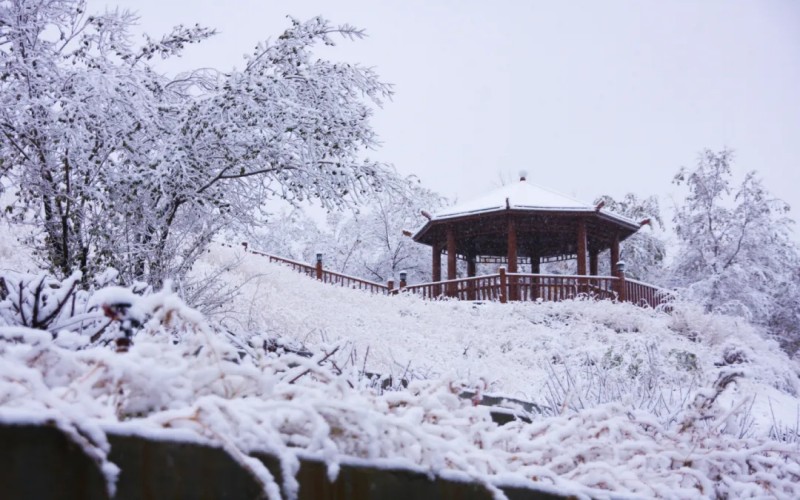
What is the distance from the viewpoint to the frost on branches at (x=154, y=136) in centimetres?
594

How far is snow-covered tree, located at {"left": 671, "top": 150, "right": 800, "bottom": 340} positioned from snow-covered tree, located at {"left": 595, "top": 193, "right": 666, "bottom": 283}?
2.54 m

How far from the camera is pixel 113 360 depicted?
946 millimetres

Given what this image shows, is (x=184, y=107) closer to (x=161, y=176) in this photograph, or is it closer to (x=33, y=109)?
(x=161, y=176)

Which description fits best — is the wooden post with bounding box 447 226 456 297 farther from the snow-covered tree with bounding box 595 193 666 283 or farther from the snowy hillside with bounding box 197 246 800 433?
the snow-covered tree with bounding box 595 193 666 283

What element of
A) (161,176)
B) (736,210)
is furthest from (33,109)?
(736,210)

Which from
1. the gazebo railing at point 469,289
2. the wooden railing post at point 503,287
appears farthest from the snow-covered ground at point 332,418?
the gazebo railing at point 469,289

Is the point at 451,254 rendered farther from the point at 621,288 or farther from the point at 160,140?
the point at 160,140

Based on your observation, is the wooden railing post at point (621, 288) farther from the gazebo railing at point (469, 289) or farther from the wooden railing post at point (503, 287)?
the gazebo railing at point (469, 289)

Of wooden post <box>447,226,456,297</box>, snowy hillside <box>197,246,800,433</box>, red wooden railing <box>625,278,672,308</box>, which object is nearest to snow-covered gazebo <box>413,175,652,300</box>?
wooden post <box>447,226,456,297</box>

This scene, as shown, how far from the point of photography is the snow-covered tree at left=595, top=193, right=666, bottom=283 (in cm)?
2673

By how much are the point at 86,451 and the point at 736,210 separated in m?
26.1

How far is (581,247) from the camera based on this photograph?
18094 mm

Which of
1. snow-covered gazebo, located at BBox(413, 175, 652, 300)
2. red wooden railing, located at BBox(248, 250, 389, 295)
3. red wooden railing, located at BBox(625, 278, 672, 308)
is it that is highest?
snow-covered gazebo, located at BBox(413, 175, 652, 300)

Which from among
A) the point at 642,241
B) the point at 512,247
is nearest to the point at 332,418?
the point at 512,247
